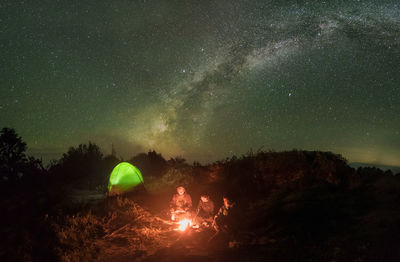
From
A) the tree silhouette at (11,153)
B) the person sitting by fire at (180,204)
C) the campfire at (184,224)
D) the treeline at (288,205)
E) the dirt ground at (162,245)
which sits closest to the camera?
the treeline at (288,205)

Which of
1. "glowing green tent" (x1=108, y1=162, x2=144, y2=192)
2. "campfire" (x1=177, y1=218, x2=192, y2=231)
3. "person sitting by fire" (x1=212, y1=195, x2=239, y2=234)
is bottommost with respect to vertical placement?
"campfire" (x1=177, y1=218, x2=192, y2=231)

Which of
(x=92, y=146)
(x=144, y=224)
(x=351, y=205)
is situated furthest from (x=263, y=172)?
(x=92, y=146)

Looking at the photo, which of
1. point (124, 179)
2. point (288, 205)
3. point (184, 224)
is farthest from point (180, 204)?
point (124, 179)

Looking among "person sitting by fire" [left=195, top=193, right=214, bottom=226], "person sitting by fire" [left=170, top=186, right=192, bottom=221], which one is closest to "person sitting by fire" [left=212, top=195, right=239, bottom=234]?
"person sitting by fire" [left=195, top=193, right=214, bottom=226]

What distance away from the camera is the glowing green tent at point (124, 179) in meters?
11.4

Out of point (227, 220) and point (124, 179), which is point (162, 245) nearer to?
point (227, 220)

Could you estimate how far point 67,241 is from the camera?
584 cm

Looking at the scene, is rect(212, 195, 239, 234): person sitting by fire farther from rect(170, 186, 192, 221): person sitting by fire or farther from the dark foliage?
the dark foliage

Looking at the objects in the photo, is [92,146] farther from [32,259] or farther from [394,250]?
[394,250]

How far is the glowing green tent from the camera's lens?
11.4m

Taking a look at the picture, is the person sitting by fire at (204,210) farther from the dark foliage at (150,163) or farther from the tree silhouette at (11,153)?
the tree silhouette at (11,153)

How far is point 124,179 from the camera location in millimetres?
11477

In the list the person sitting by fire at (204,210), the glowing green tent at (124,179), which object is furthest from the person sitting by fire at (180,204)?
the glowing green tent at (124,179)

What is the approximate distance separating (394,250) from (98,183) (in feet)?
48.0
